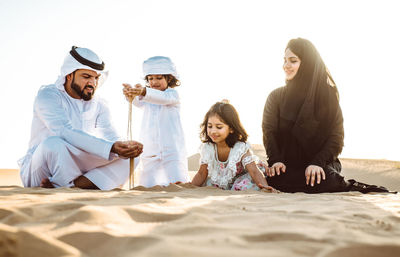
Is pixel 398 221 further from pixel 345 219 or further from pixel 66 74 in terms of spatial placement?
pixel 66 74

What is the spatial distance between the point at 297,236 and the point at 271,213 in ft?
1.94

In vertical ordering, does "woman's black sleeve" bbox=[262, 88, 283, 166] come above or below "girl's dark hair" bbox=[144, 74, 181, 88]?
below

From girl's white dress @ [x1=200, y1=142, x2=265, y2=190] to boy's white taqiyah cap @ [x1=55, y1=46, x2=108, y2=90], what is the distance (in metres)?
1.72

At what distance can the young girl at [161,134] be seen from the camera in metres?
5.23

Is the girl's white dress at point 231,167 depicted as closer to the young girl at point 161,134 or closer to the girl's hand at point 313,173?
the girl's hand at point 313,173

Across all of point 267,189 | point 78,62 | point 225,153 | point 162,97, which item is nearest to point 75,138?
point 78,62

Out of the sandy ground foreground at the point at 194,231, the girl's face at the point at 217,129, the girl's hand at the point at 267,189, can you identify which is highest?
the girl's face at the point at 217,129

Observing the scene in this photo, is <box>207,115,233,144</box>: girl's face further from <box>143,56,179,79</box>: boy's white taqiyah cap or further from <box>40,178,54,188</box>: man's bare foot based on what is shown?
<box>40,178,54,188</box>: man's bare foot

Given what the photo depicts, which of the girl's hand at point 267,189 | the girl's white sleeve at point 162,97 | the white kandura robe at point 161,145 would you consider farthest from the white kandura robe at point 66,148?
the girl's hand at point 267,189

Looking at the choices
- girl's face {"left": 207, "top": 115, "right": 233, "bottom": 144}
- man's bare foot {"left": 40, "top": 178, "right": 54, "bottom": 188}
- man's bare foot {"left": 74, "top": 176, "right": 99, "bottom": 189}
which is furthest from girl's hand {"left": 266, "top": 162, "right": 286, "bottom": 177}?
man's bare foot {"left": 40, "top": 178, "right": 54, "bottom": 188}

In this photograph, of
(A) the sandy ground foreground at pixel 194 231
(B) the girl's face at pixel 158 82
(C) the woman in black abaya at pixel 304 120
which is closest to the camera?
(A) the sandy ground foreground at pixel 194 231

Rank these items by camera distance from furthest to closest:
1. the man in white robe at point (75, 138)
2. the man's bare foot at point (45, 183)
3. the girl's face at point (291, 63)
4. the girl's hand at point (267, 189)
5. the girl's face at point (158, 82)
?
the girl's face at point (158, 82), the girl's face at point (291, 63), the man in white robe at point (75, 138), the man's bare foot at point (45, 183), the girl's hand at point (267, 189)

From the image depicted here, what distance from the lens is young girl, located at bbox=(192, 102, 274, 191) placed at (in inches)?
175

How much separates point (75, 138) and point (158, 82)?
1.47 m
